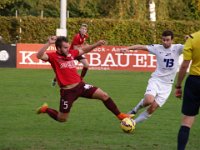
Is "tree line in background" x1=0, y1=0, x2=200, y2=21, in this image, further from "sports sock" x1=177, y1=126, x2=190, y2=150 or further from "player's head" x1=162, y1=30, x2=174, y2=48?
"sports sock" x1=177, y1=126, x2=190, y2=150

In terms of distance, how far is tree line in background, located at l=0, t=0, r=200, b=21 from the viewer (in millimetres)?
43312

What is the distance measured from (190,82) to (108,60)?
2365cm

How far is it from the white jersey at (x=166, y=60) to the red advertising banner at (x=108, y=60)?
19732 mm

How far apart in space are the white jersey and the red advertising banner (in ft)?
64.7

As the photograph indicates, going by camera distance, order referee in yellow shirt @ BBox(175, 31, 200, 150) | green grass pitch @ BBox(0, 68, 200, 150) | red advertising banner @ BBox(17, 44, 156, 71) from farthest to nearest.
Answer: red advertising banner @ BBox(17, 44, 156, 71)
green grass pitch @ BBox(0, 68, 200, 150)
referee in yellow shirt @ BBox(175, 31, 200, 150)

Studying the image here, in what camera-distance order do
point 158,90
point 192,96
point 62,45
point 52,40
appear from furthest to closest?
point 158,90 → point 62,45 → point 52,40 → point 192,96

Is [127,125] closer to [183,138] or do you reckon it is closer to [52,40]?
[52,40]

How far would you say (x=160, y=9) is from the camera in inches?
1714

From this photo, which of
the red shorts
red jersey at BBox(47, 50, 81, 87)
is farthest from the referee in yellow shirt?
red jersey at BBox(47, 50, 81, 87)

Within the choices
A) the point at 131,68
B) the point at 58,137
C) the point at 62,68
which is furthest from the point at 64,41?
the point at 131,68

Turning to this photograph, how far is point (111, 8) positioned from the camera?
4572 cm

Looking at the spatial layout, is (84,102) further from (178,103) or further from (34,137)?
(34,137)

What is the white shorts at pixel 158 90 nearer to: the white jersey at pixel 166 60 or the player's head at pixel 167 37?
the white jersey at pixel 166 60

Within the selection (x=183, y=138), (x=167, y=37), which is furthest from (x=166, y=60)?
(x=183, y=138)
